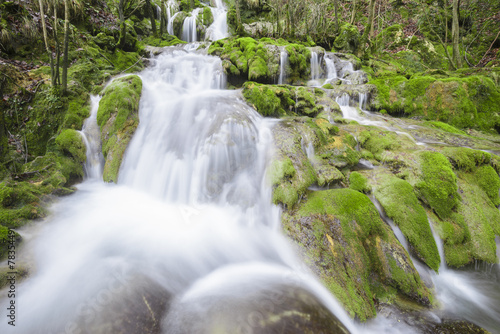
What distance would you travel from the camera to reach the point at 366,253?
3279mm

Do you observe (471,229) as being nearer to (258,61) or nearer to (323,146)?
(323,146)

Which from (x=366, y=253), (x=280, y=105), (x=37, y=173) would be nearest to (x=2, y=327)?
(x=37, y=173)

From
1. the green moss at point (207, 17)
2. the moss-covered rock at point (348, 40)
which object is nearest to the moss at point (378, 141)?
the moss-covered rock at point (348, 40)

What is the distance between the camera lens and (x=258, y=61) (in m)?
9.95

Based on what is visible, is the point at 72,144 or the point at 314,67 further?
the point at 314,67

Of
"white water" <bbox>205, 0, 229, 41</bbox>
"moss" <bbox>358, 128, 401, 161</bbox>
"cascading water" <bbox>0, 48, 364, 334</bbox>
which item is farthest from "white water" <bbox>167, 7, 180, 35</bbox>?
"moss" <bbox>358, 128, 401, 161</bbox>

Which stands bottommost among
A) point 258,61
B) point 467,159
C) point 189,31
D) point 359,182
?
point 359,182

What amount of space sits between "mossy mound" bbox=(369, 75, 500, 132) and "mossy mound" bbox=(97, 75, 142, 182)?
9289mm

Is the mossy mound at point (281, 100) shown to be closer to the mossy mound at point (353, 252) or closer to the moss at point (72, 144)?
the mossy mound at point (353, 252)

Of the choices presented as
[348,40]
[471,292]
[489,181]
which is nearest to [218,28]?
[348,40]

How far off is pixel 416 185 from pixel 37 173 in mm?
8157

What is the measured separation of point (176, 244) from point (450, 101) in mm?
10751

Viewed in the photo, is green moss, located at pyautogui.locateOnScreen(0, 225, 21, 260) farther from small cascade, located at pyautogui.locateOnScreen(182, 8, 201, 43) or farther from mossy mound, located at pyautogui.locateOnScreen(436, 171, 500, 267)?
small cascade, located at pyautogui.locateOnScreen(182, 8, 201, 43)

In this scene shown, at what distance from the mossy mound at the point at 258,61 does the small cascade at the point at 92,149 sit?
624 cm
